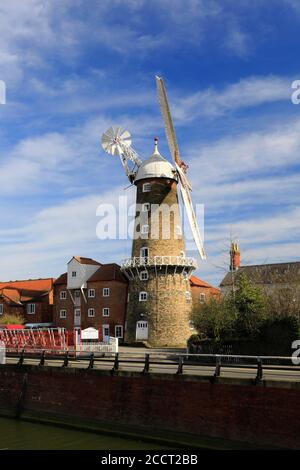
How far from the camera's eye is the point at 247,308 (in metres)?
35.4

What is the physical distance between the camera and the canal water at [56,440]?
64.0ft

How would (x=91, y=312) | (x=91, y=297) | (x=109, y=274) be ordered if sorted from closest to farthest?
(x=109, y=274)
(x=91, y=312)
(x=91, y=297)

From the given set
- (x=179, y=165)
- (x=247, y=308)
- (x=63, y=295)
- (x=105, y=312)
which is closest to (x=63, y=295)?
(x=63, y=295)

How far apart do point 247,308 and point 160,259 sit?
12.7m

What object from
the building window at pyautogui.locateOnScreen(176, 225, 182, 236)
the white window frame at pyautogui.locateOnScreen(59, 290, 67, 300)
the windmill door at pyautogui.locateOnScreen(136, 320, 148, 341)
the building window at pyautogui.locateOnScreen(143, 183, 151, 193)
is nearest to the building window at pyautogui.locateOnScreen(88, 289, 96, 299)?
the white window frame at pyautogui.locateOnScreen(59, 290, 67, 300)

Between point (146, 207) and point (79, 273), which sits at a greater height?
point (146, 207)

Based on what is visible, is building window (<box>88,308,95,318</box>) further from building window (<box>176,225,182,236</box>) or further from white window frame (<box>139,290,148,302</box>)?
Result: building window (<box>176,225,182,236</box>)

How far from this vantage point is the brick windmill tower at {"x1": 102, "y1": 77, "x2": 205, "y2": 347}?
1825 inches

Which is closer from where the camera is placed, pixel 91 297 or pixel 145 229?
pixel 145 229

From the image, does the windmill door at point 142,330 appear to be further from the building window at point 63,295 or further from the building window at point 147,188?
the building window at point 63,295

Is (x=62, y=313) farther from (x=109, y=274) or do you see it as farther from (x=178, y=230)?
(x=178, y=230)

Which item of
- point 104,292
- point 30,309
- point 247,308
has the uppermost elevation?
point 104,292

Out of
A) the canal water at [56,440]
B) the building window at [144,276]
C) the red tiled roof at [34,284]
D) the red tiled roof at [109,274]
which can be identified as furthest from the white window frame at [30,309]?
the canal water at [56,440]
